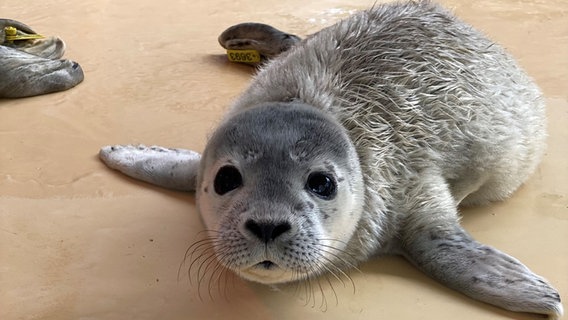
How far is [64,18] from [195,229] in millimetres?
3477

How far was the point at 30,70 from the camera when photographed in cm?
457

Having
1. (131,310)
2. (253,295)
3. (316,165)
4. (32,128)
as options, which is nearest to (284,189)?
(316,165)

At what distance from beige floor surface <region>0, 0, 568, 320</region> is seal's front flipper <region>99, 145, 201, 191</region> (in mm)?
58

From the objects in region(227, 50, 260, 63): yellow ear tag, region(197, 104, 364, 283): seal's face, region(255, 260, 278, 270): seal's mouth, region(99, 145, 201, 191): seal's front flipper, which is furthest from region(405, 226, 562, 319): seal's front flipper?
region(227, 50, 260, 63): yellow ear tag

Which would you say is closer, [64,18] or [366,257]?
[366,257]

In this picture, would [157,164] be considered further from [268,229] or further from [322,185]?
[268,229]

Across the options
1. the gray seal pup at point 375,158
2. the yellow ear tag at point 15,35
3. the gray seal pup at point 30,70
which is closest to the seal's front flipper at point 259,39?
the gray seal pup at point 30,70

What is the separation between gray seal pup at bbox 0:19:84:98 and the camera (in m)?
4.47

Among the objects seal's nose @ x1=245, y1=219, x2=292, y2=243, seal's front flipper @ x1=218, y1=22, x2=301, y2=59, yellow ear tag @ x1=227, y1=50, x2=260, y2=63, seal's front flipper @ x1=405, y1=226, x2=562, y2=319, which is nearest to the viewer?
seal's nose @ x1=245, y1=219, x2=292, y2=243

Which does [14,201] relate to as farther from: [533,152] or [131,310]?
[533,152]

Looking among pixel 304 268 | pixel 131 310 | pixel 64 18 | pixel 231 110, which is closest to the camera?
pixel 304 268

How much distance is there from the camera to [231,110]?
3.08 m

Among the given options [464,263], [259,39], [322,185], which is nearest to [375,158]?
[322,185]

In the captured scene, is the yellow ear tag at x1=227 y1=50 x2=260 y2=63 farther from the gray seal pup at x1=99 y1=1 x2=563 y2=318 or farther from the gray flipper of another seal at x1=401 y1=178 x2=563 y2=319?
the gray flipper of another seal at x1=401 y1=178 x2=563 y2=319
